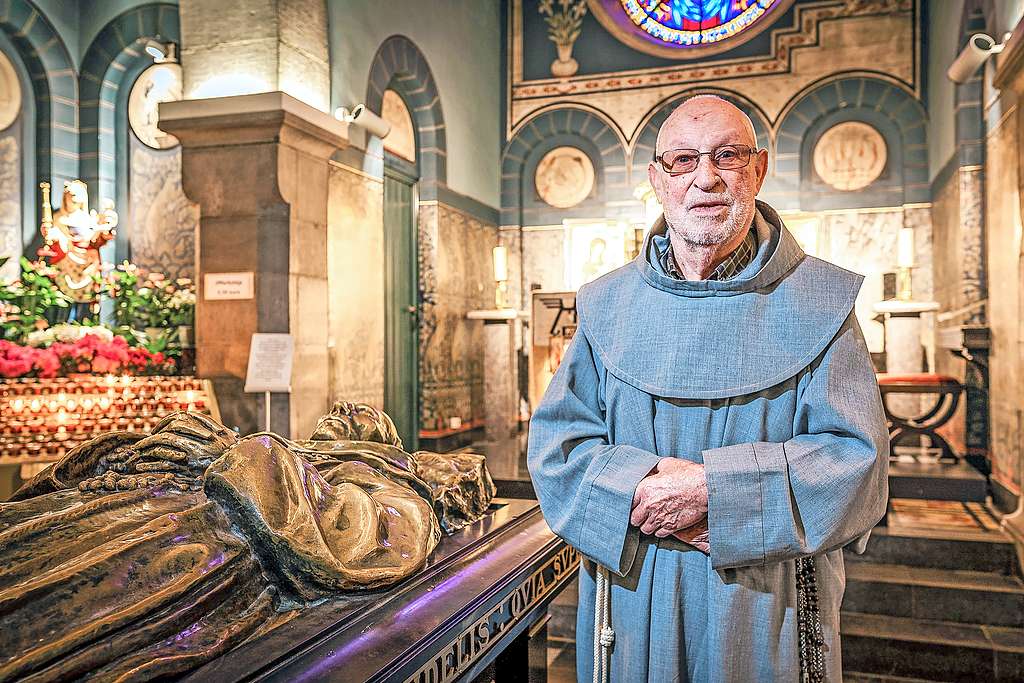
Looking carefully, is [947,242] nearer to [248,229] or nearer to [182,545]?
[248,229]

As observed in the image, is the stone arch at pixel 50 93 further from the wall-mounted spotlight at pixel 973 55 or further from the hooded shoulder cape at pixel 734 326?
the wall-mounted spotlight at pixel 973 55

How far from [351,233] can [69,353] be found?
2.15 meters

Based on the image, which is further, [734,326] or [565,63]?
[565,63]

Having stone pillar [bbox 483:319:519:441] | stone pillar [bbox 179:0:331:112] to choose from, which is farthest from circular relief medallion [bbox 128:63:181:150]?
stone pillar [bbox 483:319:519:441]

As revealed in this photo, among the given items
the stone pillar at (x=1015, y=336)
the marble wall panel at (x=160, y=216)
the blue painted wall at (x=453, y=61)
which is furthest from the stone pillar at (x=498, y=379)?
the stone pillar at (x=1015, y=336)

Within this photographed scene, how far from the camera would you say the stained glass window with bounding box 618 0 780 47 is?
27.7ft

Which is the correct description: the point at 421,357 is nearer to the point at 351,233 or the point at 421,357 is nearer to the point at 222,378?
the point at 351,233

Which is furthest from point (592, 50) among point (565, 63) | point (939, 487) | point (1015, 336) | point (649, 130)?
point (939, 487)

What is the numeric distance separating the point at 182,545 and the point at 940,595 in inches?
130

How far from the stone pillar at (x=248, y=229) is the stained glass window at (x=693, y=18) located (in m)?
5.00

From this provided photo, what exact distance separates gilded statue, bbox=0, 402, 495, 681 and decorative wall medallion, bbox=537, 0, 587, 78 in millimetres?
7403

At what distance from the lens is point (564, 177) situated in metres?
8.91

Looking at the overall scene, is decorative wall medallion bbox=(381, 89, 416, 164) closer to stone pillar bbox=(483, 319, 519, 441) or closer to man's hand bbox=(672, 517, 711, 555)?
stone pillar bbox=(483, 319, 519, 441)

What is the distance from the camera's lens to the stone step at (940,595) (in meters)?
3.50
